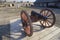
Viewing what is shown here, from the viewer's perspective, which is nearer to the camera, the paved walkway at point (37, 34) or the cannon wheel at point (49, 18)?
the paved walkway at point (37, 34)

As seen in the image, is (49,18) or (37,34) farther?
(49,18)

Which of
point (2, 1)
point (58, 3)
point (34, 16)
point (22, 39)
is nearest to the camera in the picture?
point (22, 39)

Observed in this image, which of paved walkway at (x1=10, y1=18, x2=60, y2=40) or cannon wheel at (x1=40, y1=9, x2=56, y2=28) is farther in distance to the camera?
cannon wheel at (x1=40, y1=9, x2=56, y2=28)

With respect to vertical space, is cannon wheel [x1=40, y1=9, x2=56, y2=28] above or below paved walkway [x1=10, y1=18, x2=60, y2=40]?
above

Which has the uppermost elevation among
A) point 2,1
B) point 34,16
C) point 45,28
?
point 34,16

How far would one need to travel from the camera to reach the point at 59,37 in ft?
18.8

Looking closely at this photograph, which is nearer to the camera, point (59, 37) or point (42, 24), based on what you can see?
point (59, 37)

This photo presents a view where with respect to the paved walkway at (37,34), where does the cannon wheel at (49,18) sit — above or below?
above

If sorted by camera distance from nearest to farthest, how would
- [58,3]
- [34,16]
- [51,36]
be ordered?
[51,36], [34,16], [58,3]

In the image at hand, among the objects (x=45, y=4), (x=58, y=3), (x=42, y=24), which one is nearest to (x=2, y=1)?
(x=45, y=4)

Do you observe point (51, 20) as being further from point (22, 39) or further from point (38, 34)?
point (22, 39)

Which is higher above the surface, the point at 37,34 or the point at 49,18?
the point at 49,18

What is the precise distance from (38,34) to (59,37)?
0.88 meters

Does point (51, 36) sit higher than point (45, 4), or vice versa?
point (51, 36)
